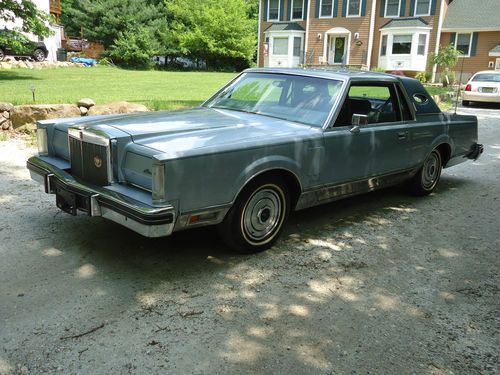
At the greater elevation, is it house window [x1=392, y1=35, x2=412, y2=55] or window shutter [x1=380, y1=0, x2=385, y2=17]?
window shutter [x1=380, y1=0, x2=385, y2=17]

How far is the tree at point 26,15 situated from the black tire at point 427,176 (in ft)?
54.6

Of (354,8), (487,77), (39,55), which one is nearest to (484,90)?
(487,77)

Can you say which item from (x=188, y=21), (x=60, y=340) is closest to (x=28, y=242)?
(x=60, y=340)

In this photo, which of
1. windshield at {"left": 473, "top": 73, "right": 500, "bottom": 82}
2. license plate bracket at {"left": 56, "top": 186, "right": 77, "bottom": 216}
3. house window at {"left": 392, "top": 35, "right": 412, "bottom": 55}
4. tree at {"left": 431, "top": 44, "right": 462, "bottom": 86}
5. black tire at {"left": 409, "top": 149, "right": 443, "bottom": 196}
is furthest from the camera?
house window at {"left": 392, "top": 35, "right": 412, "bottom": 55}

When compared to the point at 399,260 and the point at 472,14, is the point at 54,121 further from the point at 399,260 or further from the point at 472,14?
the point at 472,14

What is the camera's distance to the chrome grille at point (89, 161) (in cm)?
381

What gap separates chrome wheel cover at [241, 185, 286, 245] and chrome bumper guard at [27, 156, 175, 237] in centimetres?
81

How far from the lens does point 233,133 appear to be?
411 cm

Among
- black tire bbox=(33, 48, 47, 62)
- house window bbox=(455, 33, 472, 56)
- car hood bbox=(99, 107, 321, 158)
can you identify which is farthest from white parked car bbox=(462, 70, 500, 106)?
black tire bbox=(33, 48, 47, 62)

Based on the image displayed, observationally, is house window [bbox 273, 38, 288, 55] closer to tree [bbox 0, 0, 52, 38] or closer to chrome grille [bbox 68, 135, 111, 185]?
tree [bbox 0, 0, 52, 38]

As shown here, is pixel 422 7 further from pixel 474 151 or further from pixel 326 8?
pixel 474 151

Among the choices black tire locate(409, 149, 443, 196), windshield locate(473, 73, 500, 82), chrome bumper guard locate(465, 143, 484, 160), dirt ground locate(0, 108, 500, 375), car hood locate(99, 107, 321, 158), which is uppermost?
windshield locate(473, 73, 500, 82)

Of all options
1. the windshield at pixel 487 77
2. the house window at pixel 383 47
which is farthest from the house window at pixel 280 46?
the windshield at pixel 487 77

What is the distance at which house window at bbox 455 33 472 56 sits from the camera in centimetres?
3322
